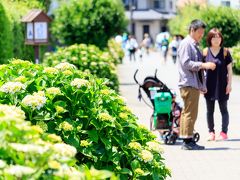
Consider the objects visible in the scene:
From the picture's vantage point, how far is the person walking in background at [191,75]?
34.1 feet

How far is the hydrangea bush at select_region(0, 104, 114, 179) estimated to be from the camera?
3287mm

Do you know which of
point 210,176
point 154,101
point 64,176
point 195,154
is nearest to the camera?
point 64,176

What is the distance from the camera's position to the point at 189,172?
9.03 meters

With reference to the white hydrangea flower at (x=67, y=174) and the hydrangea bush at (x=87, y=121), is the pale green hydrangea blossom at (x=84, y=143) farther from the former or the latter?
the white hydrangea flower at (x=67, y=174)

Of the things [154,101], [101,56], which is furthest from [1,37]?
[154,101]

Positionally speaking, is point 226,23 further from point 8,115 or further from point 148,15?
point 148,15

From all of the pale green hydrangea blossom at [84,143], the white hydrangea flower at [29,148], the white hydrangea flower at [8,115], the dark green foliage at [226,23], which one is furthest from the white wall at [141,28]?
the white hydrangea flower at [29,148]

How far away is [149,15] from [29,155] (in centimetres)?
8789

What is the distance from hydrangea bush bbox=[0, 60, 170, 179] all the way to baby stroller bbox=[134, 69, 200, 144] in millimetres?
5077

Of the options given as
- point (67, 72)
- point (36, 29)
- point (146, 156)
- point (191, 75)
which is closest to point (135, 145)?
point (146, 156)

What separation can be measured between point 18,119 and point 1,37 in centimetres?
1335

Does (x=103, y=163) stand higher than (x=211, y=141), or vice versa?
Answer: (x=103, y=163)

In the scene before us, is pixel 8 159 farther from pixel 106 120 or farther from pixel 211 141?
pixel 211 141

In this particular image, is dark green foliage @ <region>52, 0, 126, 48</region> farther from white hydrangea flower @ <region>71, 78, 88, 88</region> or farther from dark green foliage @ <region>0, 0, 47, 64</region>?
white hydrangea flower @ <region>71, 78, 88, 88</region>
